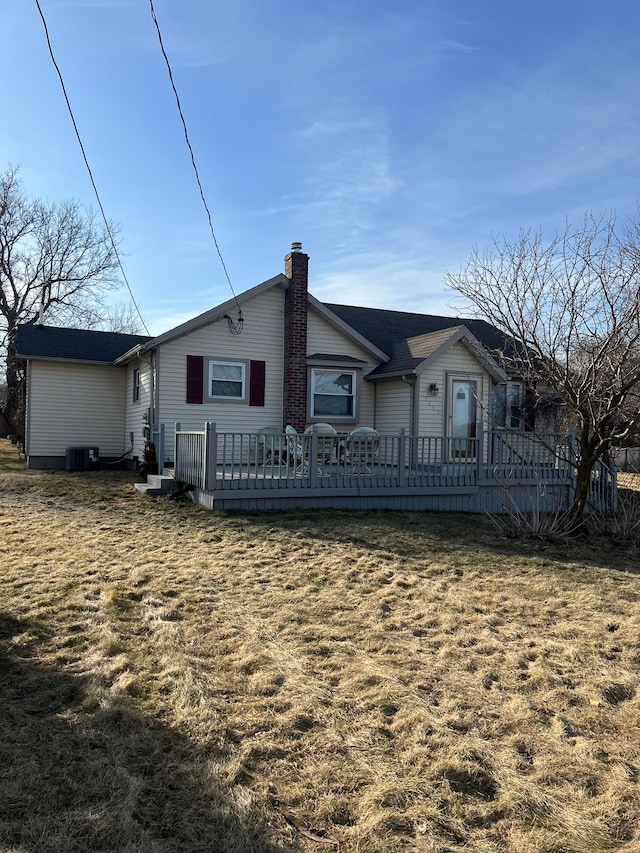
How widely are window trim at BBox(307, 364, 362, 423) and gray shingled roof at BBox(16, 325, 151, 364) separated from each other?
612 cm

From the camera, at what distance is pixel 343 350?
15.5 m

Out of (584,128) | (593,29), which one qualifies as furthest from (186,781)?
(584,128)

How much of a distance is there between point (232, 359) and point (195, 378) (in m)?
0.99

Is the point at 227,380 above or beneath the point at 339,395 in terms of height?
above

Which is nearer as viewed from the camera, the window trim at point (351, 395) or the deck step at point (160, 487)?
the deck step at point (160, 487)

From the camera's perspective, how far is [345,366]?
15227mm

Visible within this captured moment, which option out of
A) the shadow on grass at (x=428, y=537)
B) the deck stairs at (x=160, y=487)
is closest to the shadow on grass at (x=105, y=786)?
the shadow on grass at (x=428, y=537)

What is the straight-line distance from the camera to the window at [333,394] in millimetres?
15156

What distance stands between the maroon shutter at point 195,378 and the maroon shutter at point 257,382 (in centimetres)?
118

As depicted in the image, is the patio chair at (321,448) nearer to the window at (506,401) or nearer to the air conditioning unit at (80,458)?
the window at (506,401)

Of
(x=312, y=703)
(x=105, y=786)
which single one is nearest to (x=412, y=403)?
(x=312, y=703)

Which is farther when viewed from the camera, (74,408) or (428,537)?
(74,408)

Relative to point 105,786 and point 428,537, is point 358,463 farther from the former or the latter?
point 105,786

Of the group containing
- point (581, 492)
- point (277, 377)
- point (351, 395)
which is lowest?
point (581, 492)
